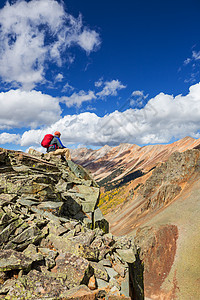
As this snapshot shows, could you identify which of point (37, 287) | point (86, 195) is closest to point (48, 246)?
point (37, 287)

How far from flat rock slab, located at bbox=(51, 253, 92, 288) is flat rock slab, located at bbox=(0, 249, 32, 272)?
1145 mm

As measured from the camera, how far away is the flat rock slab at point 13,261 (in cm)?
589

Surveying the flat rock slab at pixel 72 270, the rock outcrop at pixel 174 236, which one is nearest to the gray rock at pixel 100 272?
the flat rock slab at pixel 72 270

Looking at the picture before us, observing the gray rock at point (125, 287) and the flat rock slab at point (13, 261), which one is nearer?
the flat rock slab at point (13, 261)

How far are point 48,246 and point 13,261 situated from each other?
2.19 meters

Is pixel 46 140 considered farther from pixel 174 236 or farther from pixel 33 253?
pixel 174 236

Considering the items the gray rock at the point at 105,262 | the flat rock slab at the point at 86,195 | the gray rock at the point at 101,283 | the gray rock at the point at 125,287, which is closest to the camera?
the gray rock at the point at 101,283

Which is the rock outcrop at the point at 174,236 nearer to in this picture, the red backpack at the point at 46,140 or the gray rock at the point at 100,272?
the gray rock at the point at 100,272

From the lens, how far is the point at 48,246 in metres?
8.19

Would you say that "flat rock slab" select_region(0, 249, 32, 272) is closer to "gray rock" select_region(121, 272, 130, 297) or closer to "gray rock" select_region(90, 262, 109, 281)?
"gray rock" select_region(90, 262, 109, 281)

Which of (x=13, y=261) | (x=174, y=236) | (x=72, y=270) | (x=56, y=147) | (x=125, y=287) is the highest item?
(x=56, y=147)

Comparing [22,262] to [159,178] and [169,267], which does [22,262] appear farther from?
[159,178]

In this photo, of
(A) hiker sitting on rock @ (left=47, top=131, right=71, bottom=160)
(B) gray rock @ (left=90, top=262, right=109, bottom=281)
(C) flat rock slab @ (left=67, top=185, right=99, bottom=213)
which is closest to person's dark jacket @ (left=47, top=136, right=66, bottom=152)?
(A) hiker sitting on rock @ (left=47, top=131, right=71, bottom=160)

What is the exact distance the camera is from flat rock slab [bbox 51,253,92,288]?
21.8 ft
